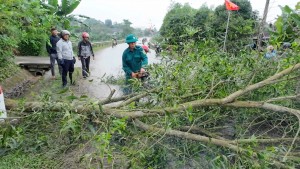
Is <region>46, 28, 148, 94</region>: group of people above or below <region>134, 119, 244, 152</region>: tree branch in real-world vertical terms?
above

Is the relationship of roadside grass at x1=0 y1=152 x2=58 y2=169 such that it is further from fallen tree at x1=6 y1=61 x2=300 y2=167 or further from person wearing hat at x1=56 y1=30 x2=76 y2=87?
person wearing hat at x1=56 y1=30 x2=76 y2=87

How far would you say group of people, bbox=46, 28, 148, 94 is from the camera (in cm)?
501

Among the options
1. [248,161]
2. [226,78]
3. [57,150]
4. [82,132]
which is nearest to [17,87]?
[57,150]

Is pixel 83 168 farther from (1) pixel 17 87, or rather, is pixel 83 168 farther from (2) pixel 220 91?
(1) pixel 17 87

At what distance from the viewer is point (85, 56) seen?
8.10 metres

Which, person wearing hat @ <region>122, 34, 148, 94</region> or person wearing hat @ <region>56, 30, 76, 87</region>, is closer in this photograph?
person wearing hat @ <region>122, 34, 148, 94</region>

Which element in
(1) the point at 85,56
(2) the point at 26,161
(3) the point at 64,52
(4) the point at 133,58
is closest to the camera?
(2) the point at 26,161

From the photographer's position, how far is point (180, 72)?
12.1ft

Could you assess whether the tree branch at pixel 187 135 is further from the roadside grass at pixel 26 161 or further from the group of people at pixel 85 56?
the roadside grass at pixel 26 161

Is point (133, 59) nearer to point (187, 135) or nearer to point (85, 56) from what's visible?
point (187, 135)

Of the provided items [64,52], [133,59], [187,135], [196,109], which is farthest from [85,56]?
[187,135]

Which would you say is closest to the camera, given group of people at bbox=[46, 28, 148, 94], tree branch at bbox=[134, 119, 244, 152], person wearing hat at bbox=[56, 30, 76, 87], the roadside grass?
tree branch at bbox=[134, 119, 244, 152]

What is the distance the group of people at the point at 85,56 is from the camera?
5008 mm

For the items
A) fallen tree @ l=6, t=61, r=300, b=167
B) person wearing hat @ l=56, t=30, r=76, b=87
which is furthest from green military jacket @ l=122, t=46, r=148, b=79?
person wearing hat @ l=56, t=30, r=76, b=87
